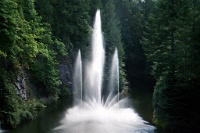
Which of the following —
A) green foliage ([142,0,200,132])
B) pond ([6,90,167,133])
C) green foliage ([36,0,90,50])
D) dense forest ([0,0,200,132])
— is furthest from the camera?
green foliage ([36,0,90,50])

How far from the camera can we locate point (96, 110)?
79.5ft

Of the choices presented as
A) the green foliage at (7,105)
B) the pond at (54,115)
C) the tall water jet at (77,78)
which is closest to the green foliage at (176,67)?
the pond at (54,115)

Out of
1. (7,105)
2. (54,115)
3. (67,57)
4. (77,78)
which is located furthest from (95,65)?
(7,105)

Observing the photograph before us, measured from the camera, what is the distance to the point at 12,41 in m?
19.2

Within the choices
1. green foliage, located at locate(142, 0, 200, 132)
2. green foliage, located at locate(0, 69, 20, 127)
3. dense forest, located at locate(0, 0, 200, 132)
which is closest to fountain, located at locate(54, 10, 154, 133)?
dense forest, located at locate(0, 0, 200, 132)

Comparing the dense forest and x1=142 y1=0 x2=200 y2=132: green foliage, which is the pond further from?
x1=142 y1=0 x2=200 y2=132: green foliage

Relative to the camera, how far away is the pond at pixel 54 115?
63.2 feet

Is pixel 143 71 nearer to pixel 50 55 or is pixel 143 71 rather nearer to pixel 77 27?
pixel 77 27

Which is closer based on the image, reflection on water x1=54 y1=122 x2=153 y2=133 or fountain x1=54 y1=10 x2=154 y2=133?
reflection on water x1=54 y1=122 x2=153 y2=133

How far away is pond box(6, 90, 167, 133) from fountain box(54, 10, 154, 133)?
0.55 m

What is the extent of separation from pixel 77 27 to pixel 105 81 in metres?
7.43

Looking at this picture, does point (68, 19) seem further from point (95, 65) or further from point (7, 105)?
point (7, 105)

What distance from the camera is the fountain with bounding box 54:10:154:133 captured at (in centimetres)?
1950

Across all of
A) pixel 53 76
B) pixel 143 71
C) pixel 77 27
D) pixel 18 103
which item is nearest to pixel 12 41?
pixel 18 103
